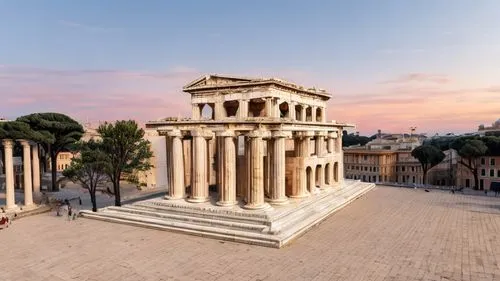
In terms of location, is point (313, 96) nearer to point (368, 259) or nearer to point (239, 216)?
point (239, 216)

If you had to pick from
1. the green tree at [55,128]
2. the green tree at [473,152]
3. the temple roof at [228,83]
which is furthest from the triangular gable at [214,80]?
the green tree at [473,152]

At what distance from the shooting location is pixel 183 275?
16.1m

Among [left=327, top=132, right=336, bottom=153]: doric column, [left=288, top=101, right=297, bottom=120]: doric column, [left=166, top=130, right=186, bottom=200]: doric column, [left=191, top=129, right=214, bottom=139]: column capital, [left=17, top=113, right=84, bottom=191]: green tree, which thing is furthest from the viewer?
[left=17, top=113, right=84, bottom=191]: green tree

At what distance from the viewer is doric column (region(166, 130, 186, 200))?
27.0m

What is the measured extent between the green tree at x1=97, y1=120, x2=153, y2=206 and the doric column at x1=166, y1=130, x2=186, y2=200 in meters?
4.23

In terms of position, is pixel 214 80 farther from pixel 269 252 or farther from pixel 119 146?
pixel 269 252

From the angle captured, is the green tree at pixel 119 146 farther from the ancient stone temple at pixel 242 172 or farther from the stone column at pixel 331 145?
the stone column at pixel 331 145

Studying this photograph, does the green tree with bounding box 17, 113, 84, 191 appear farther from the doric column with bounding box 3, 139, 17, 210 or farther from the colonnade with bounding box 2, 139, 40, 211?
the doric column with bounding box 3, 139, 17, 210

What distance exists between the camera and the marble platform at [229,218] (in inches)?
834

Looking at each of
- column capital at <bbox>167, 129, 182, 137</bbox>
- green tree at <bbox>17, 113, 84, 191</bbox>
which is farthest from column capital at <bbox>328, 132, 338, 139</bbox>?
green tree at <bbox>17, 113, 84, 191</bbox>

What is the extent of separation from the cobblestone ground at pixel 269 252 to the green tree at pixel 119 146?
4708 millimetres

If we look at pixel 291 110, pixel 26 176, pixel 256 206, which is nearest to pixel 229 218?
pixel 256 206

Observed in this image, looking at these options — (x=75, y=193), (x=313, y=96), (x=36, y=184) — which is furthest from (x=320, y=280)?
(x=75, y=193)

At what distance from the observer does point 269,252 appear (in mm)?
19109
